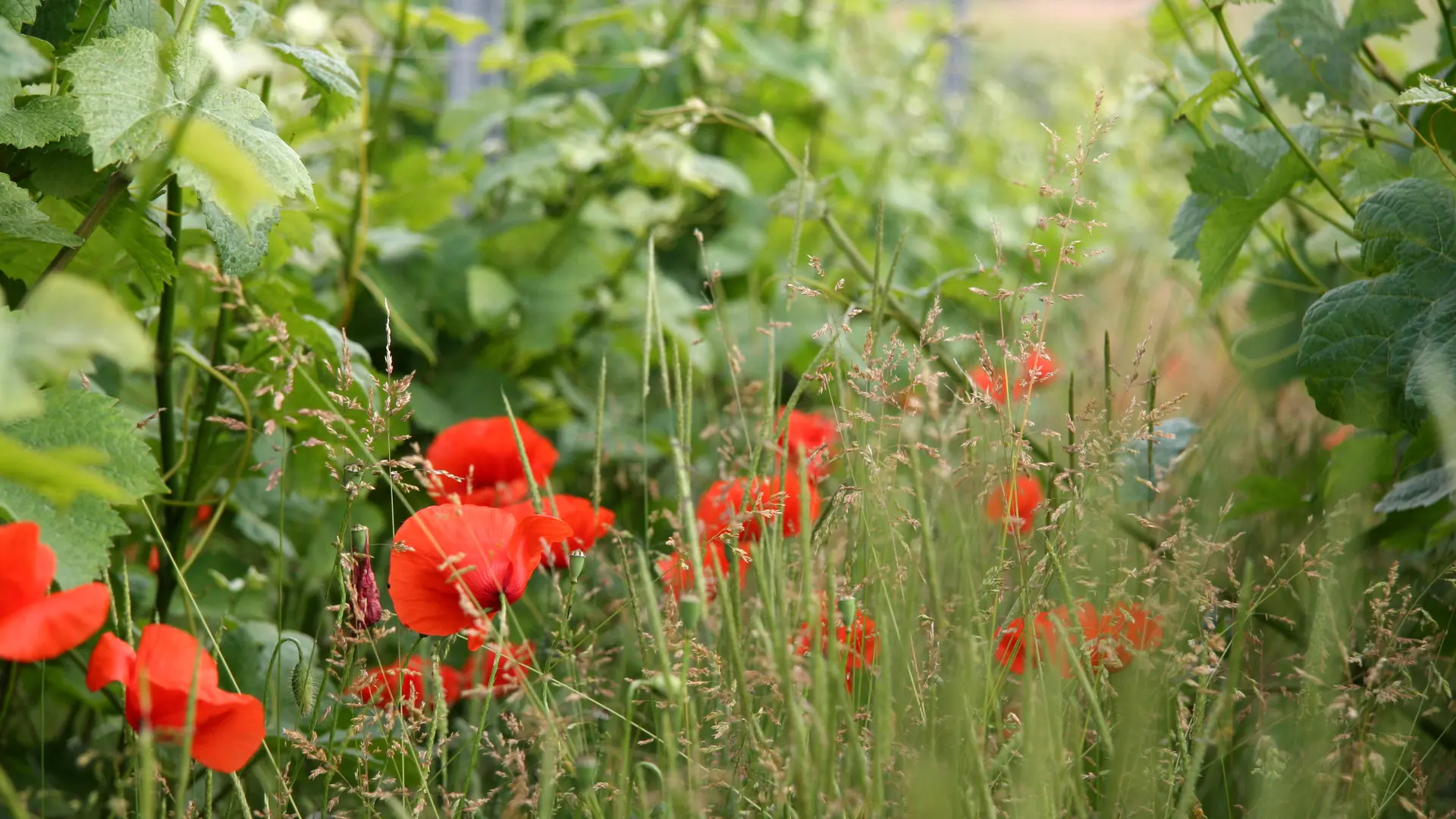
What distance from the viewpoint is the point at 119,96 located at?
0.60 meters

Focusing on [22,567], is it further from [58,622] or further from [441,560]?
[441,560]

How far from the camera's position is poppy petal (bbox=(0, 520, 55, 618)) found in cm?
50

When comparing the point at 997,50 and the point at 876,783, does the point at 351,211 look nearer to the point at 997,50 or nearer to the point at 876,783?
the point at 876,783

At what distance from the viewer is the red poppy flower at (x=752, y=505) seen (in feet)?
2.41

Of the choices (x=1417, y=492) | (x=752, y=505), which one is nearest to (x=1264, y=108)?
(x=1417, y=492)

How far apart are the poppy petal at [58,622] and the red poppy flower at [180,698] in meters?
0.07

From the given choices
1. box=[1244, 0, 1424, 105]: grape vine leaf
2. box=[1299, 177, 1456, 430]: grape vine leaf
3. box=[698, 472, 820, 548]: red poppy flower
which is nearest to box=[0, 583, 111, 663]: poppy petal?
box=[698, 472, 820, 548]: red poppy flower

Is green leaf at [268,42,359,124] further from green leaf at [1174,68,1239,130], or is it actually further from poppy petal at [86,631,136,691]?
green leaf at [1174,68,1239,130]

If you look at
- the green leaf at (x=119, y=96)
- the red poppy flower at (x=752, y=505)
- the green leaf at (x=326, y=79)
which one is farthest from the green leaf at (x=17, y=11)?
the red poppy flower at (x=752, y=505)

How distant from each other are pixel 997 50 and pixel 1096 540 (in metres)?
3.71

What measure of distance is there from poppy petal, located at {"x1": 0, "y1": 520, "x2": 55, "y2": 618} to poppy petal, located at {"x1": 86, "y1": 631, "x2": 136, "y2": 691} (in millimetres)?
71

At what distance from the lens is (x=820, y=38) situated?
Result: 87.7 inches

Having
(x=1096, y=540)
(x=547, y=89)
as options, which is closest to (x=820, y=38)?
(x=547, y=89)

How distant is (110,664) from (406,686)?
323mm
